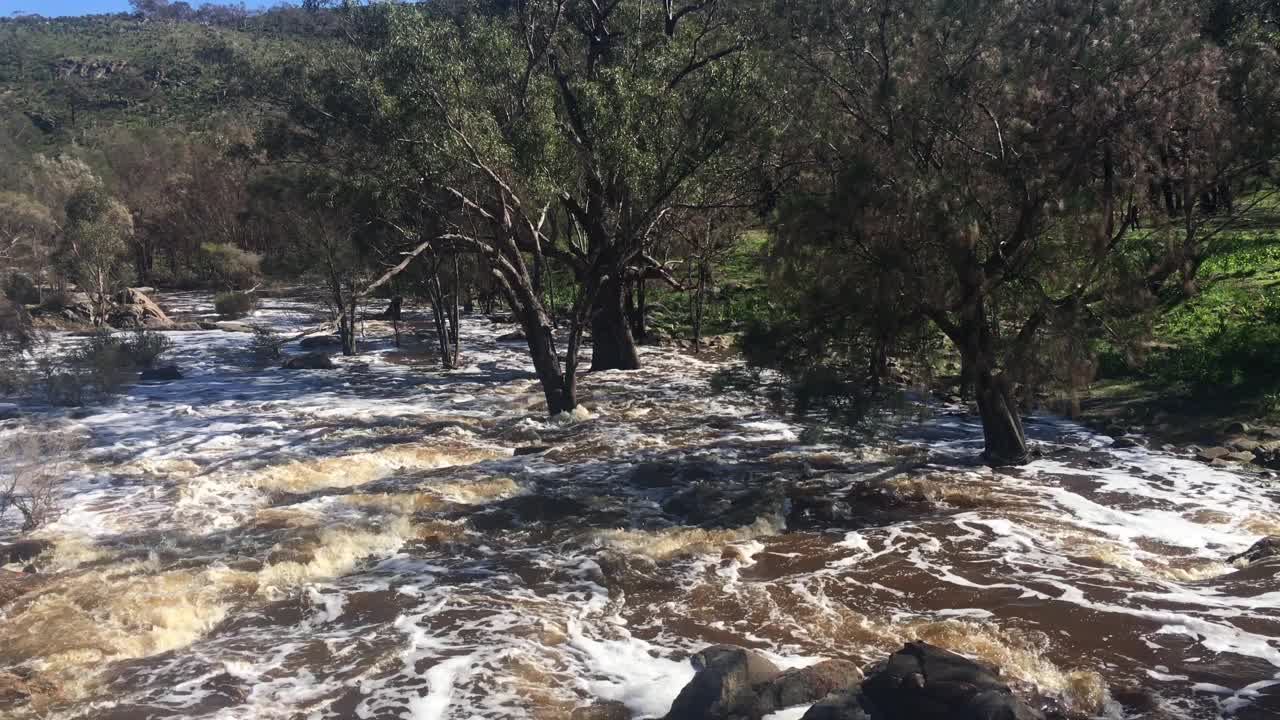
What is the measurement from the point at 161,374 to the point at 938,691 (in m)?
22.5

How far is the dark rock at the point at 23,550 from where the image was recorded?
10742 millimetres

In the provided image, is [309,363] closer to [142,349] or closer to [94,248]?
[142,349]

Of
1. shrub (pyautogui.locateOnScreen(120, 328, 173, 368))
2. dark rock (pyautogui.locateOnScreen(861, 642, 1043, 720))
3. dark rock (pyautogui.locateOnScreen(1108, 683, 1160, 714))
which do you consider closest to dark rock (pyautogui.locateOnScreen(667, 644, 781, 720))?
dark rock (pyautogui.locateOnScreen(861, 642, 1043, 720))

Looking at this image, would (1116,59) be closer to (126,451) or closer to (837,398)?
(837,398)

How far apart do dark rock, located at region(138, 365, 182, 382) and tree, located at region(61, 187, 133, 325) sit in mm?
9457

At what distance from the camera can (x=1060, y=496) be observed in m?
12.5

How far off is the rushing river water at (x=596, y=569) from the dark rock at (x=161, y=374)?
6173 mm

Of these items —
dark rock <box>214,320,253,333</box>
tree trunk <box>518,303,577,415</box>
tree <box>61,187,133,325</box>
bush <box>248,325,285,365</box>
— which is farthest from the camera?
dark rock <box>214,320,253,333</box>

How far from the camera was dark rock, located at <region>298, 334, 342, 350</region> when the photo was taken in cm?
2939

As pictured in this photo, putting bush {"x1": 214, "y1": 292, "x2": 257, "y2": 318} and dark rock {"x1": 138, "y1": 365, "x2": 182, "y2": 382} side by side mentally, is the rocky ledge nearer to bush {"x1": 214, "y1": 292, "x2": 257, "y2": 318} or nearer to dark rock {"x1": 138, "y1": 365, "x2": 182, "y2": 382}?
dark rock {"x1": 138, "y1": 365, "x2": 182, "y2": 382}

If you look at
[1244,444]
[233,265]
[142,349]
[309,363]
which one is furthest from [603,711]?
[233,265]

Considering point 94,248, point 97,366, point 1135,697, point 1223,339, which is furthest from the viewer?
point 94,248

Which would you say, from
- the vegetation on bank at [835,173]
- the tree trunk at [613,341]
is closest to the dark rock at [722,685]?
the vegetation on bank at [835,173]

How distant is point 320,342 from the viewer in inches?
1164
